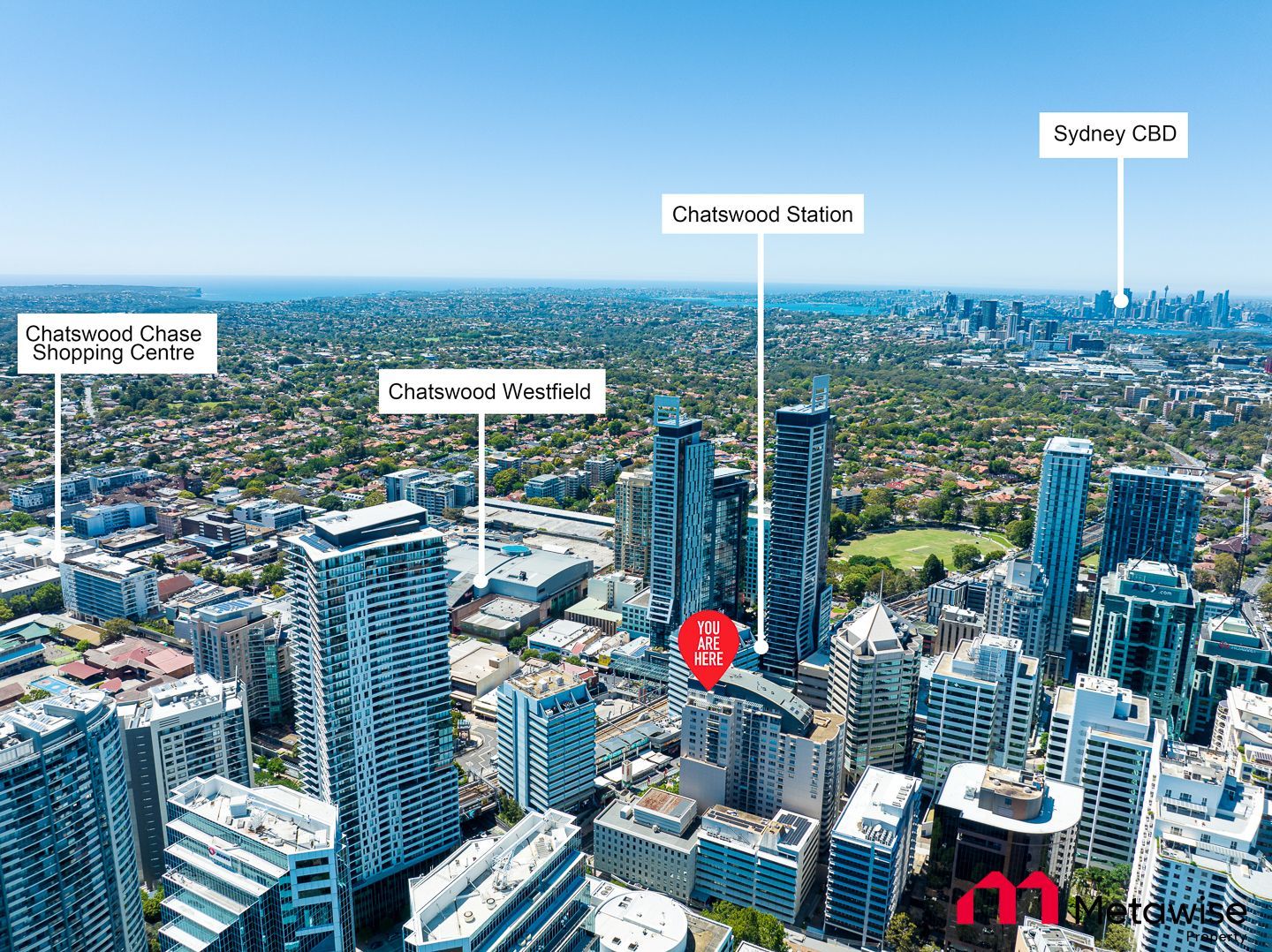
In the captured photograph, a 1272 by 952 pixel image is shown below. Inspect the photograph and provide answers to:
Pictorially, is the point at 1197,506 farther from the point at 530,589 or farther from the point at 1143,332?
the point at 1143,332

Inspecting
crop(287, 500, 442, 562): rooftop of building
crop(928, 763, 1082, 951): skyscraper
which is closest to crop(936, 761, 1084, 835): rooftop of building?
crop(928, 763, 1082, 951): skyscraper

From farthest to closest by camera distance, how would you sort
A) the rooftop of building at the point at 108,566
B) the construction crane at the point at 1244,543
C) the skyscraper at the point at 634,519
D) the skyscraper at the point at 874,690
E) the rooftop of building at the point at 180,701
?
1. the construction crane at the point at 1244,543
2. the skyscraper at the point at 634,519
3. the rooftop of building at the point at 108,566
4. the skyscraper at the point at 874,690
5. the rooftop of building at the point at 180,701

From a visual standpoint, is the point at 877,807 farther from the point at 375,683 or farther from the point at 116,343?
the point at 116,343

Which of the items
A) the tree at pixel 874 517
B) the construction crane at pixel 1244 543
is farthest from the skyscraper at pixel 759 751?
the tree at pixel 874 517

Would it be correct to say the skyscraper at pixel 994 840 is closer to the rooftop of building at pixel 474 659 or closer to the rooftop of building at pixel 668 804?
the rooftop of building at pixel 668 804

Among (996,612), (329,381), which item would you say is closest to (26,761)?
(996,612)
